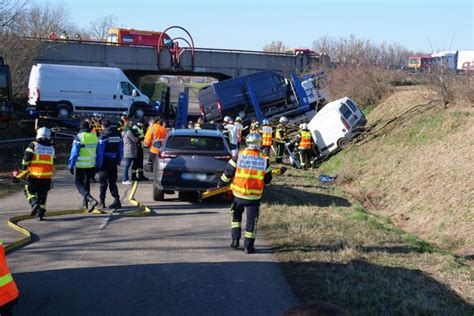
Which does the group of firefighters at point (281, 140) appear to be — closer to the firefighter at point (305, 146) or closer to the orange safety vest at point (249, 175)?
the firefighter at point (305, 146)

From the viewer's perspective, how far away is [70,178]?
18.6 metres

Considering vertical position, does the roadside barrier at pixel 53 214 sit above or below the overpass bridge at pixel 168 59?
below

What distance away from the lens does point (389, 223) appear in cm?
1302

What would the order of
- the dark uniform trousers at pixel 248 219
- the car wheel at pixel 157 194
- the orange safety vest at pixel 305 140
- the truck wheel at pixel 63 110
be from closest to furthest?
1. the dark uniform trousers at pixel 248 219
2. the car wheel at pixel 157 194
3. the orange safety vest at pixel 305 140
4. the truck wheel at pixel 63 110

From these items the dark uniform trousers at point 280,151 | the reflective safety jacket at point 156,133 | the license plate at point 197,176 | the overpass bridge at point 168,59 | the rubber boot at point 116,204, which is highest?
A: the overpass bridge at point 168,59

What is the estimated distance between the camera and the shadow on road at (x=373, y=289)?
20.5 ft

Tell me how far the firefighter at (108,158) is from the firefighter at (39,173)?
4.28ft

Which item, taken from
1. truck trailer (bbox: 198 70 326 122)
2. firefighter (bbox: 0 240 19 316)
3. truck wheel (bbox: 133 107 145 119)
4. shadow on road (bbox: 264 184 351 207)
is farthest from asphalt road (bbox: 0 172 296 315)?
truck wheel (bbox: 133 107 145 119)

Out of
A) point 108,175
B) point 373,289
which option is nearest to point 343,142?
point 108,175

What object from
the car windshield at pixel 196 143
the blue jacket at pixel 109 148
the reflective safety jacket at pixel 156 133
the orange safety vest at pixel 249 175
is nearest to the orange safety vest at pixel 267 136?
the reflective safety jacket at pixel 156 133

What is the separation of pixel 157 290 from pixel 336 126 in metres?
18.3

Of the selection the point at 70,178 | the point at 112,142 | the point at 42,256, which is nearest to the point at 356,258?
the point at 42,256

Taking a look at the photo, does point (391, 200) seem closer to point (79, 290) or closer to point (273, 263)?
point (273, 263)

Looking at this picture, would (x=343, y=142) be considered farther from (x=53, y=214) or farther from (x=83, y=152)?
(x=53, y=214)
